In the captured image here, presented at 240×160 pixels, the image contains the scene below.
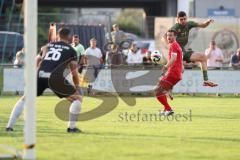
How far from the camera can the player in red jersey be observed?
1775 centimetres

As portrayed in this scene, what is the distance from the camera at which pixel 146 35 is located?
43.8 meters

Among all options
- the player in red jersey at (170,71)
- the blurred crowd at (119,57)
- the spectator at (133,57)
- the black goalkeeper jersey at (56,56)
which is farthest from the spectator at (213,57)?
the black goalkeeper jersey at (56,56)

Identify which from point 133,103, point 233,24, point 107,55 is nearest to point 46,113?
point 133,103

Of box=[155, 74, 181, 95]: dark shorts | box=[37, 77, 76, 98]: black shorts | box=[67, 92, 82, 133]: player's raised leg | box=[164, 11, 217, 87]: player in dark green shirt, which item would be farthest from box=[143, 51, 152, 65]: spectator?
box=[67, 92, 82, 133]: player's raised leg

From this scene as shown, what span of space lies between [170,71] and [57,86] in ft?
16.0

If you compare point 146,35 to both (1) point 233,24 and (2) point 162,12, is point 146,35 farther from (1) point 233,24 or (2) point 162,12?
(1) point 233,24

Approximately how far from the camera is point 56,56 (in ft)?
44.5

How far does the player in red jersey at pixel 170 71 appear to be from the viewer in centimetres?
1775

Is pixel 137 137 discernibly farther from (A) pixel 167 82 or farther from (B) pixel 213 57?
(B) pixel 213 57

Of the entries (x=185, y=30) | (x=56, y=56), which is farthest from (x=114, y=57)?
(x=56, y=56)

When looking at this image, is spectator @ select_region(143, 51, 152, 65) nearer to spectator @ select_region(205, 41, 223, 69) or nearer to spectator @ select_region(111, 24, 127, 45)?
spectator @ select_region(111, 24, 127, 45)

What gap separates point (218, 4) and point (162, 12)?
7754 mm

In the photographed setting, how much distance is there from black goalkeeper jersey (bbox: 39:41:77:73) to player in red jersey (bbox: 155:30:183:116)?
4.55m

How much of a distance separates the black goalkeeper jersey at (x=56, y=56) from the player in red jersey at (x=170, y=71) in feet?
14.9
